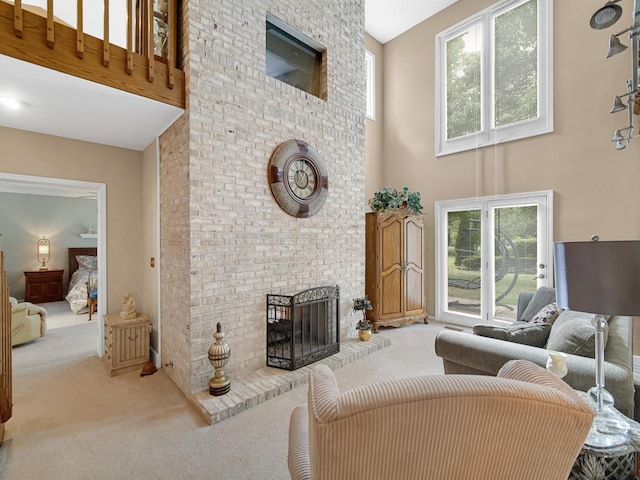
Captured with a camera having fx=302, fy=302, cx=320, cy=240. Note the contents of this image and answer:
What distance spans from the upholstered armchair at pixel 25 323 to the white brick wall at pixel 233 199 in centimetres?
220

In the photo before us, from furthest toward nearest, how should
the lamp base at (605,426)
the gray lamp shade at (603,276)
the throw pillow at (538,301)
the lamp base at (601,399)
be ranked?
the throw pillow at (538,301)
the lamp base at (601,399)
the lamp base at (605,426)
the gray lamp shade at (603,276)

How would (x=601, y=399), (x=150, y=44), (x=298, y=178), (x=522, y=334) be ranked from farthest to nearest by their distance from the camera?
(x=298, y=178)
(x=150, y=44)
(x=522, y=334)
(x=601, y=399)

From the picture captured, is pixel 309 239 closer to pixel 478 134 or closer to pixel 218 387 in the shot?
pixel 218 387

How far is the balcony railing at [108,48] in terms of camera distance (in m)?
1.93

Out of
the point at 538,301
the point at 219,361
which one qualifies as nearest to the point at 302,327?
the point at 219,361

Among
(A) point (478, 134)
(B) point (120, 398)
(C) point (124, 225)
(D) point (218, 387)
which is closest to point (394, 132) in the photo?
(A) point (478, 134)

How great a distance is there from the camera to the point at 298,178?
335 centimetres

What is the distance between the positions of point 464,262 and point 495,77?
9.33 ft

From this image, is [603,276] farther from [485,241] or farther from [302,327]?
[485,241]

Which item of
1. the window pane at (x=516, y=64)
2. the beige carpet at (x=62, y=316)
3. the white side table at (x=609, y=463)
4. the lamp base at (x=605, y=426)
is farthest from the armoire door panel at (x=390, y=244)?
the beige carpet at (x=62, y=316)

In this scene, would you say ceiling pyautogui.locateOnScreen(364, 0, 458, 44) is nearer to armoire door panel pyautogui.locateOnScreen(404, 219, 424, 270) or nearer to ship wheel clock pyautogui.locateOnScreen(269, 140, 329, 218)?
ship wheel clock pyautogui.locateOnScreen(269, 140, 329, 218)

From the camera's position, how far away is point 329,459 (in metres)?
0.78

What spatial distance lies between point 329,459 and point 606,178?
15.0 feet

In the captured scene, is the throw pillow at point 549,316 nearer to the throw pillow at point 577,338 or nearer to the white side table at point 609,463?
the throw pillow at point 577,338
